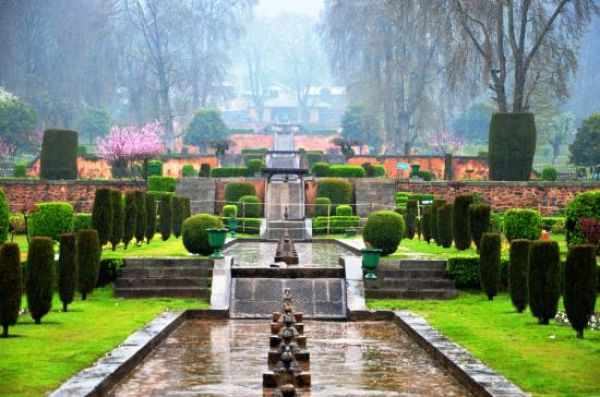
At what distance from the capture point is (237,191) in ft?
130

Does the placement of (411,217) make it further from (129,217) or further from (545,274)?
(545,274)

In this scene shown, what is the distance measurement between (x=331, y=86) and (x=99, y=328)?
102 meters

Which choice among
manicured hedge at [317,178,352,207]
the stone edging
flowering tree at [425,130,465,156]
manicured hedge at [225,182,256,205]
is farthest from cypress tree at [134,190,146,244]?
flowering tree at [425,130,465,156]

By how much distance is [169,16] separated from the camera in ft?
221

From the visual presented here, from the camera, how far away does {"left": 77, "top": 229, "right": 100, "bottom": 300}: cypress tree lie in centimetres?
1873

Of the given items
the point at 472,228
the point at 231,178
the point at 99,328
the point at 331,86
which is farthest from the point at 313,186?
the point at 331,86

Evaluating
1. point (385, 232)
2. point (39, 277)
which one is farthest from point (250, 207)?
point (39, 277)

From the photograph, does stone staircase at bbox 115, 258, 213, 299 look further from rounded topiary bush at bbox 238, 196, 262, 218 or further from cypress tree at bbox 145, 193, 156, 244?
rounded topiary bush at bbox 238, 196, 262, 218

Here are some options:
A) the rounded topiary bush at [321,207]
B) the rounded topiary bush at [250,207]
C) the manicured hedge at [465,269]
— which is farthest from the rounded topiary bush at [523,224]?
the rounded topiary bush at [250,207]

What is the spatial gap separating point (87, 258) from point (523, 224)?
1064 centimetres

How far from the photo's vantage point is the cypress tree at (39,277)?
15.6 meters

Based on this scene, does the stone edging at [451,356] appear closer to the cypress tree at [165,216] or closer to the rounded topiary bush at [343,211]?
the cypress tree at [165,216]

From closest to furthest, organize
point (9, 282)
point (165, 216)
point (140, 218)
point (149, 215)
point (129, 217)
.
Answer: point (9, 282)
point (129, 217)
point (140, 218)
point (149, 215)
point (165, 216)

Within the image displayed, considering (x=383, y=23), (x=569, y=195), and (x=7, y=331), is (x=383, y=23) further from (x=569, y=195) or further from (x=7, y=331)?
(x=7, y=331)
